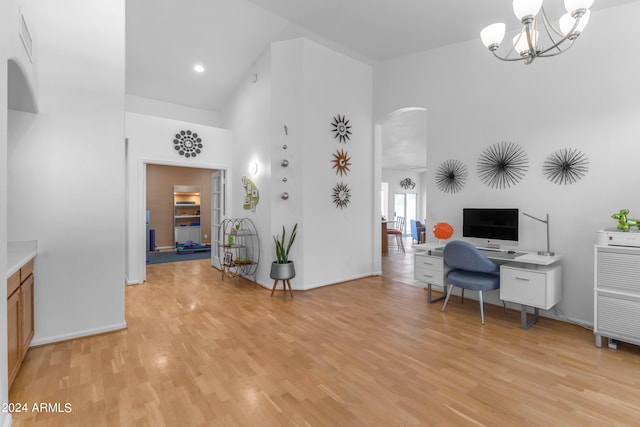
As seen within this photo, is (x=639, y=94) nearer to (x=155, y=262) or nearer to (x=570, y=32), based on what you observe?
(x=570, y=32)

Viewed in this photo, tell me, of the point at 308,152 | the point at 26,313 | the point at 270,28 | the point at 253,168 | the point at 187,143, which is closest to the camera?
the point at 26,313

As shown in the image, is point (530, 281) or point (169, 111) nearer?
point (530, 281)

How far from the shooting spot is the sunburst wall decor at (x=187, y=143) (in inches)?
207

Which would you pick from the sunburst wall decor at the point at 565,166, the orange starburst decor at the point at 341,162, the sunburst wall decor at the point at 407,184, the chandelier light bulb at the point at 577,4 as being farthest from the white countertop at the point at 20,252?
the sunburst wall decor at the point at 407,184

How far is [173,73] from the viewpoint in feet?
17.6

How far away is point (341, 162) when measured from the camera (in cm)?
486

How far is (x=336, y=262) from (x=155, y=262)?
4.25 m

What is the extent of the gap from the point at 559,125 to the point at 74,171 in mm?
4892

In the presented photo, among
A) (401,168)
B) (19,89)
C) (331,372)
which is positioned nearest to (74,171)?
(19,89)

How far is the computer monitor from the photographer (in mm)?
3515

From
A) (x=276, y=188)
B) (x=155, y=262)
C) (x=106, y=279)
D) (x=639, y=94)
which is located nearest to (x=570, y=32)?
(x=639, y=94)

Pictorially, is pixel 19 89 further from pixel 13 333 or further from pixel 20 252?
pixel 13 333

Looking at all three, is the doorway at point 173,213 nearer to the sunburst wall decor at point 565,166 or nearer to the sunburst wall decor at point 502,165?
the sunburst wall decor at point 502,165

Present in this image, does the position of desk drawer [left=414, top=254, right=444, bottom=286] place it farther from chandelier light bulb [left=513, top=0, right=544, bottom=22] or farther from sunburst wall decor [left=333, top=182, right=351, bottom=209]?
chandelier light bulb [left=513, top=0, right=544, bottom=22]
